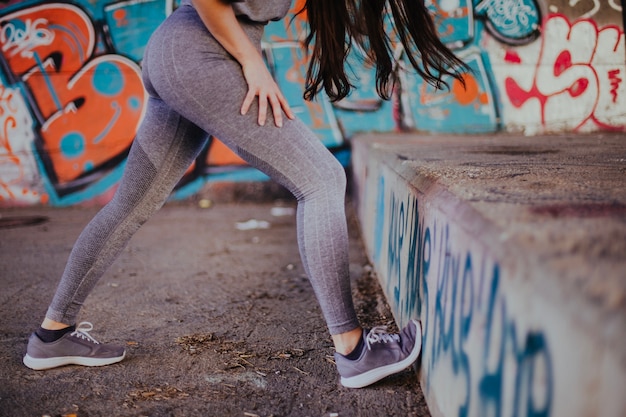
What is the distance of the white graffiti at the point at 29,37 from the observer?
609cm

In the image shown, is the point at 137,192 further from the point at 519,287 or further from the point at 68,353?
the point at 519,287

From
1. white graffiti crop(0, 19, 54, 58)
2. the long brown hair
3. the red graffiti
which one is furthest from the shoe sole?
the red graffiti

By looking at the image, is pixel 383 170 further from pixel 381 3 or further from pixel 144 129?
pixel 144 129

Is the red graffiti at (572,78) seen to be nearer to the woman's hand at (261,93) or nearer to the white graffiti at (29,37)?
the white graffiti at (29,37)

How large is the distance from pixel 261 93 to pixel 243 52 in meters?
0.14

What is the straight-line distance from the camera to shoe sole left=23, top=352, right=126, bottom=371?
78.1 inches

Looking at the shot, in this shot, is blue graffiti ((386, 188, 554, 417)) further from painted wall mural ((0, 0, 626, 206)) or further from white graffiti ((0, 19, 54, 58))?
white graffiti ((0, 19, 54, 58))

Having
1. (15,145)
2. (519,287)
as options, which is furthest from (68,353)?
(15,145)

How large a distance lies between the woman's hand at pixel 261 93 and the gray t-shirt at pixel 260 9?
5.3 inches

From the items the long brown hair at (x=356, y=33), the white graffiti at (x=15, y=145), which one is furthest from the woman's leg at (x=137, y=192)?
the white graffiti at (x=15, y=145)

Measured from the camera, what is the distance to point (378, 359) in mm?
1754

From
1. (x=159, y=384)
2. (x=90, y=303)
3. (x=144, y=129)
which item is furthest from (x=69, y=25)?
(x=159, y=384)

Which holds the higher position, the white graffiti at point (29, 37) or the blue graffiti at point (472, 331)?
the white graffiti at point (29, 37)

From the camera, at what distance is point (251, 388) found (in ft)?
6.11
